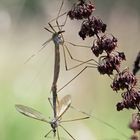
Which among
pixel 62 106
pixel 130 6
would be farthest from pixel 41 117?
pixel 130 6

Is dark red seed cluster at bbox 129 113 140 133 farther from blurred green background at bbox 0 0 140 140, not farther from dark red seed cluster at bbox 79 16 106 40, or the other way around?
blurred green background at bbox 0 0 140 140

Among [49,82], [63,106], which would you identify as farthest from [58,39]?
Answer: [49,82]

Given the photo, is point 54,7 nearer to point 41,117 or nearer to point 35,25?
point 35,25

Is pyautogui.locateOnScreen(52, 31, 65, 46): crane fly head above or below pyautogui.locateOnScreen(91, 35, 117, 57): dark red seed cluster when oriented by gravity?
above

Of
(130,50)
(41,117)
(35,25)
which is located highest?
(35,25)

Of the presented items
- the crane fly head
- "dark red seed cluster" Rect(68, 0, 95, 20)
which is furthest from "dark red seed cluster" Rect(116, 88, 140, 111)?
the crane fly head
